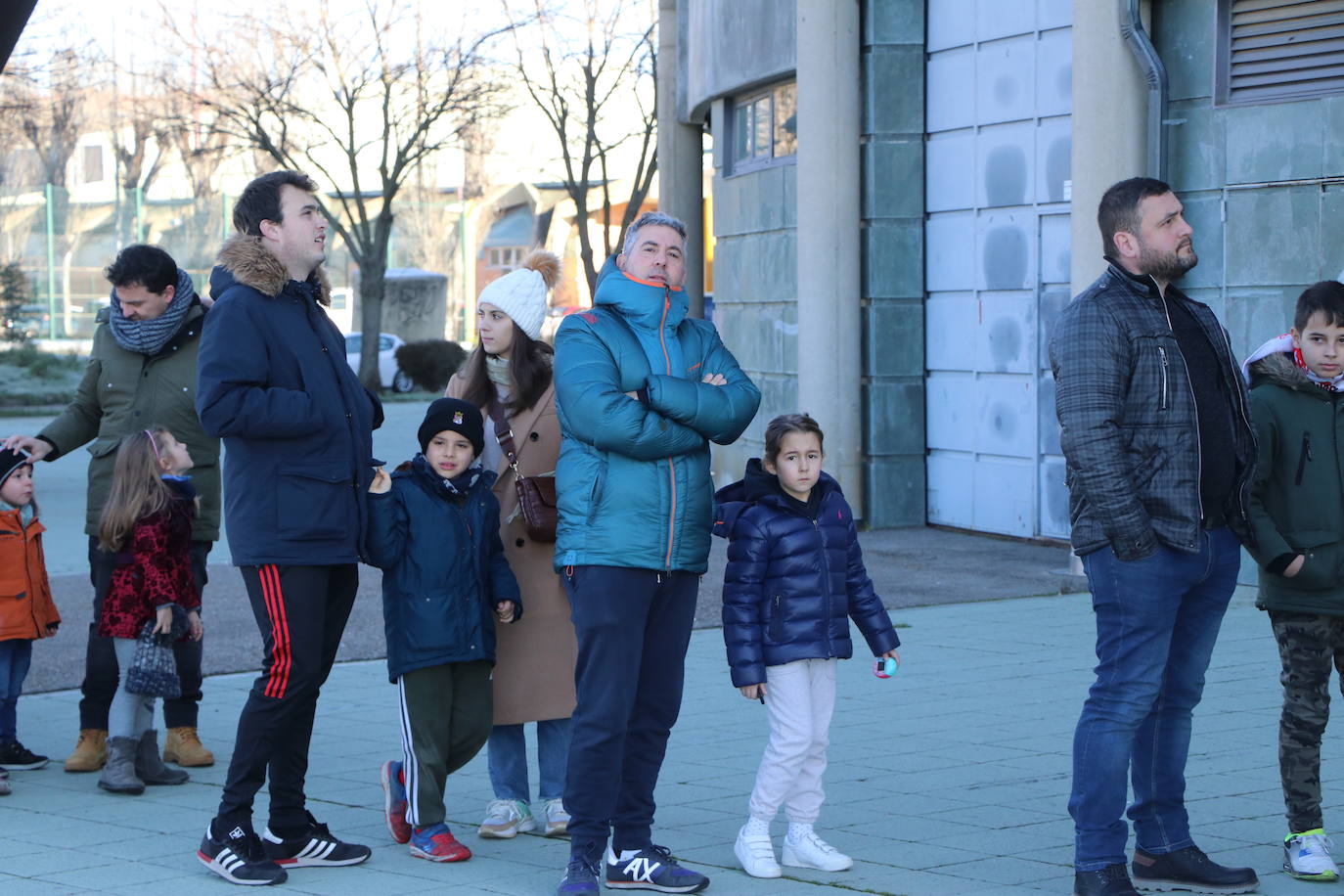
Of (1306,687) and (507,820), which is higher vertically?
(1306,687)

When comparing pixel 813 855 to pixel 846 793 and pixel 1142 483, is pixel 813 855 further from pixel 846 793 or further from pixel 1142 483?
pixel 1142 483

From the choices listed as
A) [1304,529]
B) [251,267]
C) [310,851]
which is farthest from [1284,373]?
[310,851]

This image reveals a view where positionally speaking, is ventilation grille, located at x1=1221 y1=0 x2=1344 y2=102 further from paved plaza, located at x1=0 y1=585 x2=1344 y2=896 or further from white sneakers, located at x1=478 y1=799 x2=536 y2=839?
white sneakers, located at x1=478 y1=799 x2=536 y2=839

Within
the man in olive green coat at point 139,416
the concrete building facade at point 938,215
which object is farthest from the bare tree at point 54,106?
the man in olive green coat at point 139,416

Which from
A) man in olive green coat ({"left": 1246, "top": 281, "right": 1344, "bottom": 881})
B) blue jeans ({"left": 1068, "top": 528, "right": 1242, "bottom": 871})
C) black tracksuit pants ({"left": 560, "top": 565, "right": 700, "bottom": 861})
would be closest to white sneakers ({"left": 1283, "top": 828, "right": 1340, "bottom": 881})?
man in olive green coat ({"left": 1246, "top": 281, "right": 1344, "bottom": 881})

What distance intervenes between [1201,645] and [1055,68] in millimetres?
8529

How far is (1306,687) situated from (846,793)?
1667mm

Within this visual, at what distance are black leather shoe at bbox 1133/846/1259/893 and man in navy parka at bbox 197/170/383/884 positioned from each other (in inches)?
91.5

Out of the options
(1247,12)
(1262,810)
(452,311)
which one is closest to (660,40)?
(1247,12)

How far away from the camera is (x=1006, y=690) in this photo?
327 inches

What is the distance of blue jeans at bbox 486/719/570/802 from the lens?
5984 millimetres

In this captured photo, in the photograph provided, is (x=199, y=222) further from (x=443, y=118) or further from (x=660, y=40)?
(x=660, y=40)

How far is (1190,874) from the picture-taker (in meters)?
5.18

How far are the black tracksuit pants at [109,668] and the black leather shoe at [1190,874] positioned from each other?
11.7 ft
